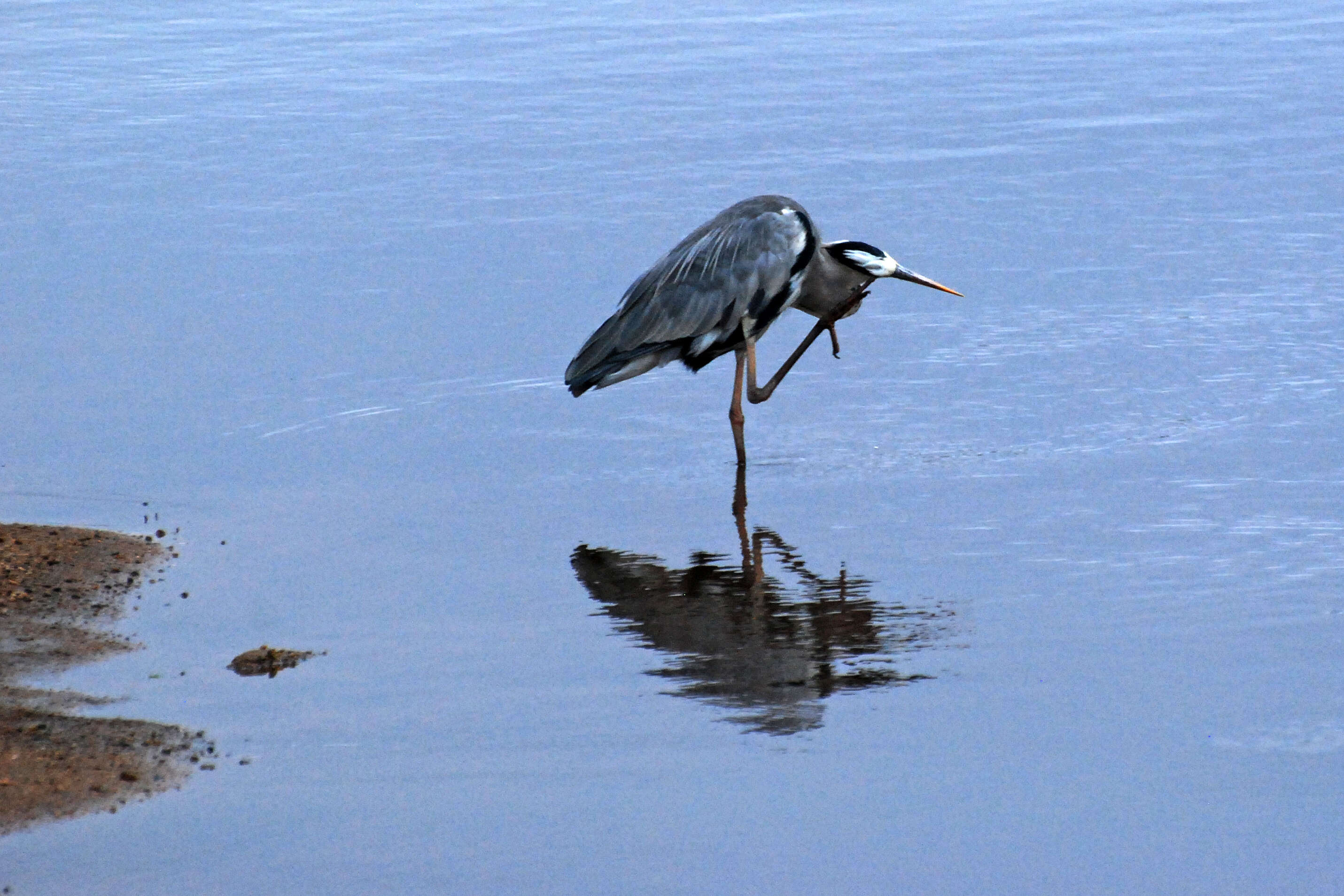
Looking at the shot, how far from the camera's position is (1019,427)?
9.52 metres

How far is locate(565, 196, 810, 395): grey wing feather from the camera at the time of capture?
931 centimetres

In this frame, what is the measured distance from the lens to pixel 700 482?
9039mm

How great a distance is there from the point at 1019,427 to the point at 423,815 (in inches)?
184

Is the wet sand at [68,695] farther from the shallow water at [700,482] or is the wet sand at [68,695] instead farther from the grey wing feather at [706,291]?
the grey wing feather at [706,291]

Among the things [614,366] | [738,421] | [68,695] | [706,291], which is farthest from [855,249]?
[68,695]

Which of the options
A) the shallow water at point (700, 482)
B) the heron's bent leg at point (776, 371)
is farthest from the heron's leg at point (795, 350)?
the shallow water at point (700, 482)

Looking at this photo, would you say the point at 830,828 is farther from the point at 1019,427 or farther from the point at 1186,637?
the point at 1019,427

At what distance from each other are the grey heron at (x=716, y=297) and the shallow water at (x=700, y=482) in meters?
0.45

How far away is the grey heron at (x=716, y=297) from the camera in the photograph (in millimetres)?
9320

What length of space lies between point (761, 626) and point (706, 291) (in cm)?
250

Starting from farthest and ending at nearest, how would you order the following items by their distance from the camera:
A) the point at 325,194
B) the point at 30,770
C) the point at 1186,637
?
1. the point at 325,194
2. the point at 1186,637
3. the point at 30,770

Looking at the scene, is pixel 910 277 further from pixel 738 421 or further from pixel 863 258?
pixel 738 421

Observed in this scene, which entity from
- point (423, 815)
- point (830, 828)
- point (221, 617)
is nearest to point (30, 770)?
point (423, 815)

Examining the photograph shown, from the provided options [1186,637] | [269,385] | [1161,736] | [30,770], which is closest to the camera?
[30,770]
